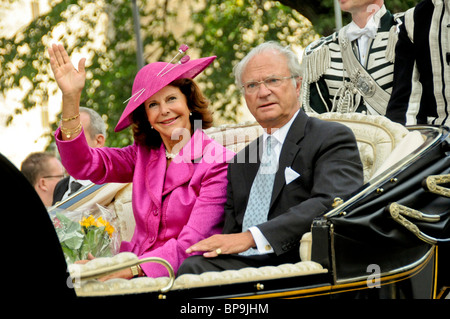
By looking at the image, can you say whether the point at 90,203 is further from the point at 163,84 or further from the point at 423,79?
the point at 423,79

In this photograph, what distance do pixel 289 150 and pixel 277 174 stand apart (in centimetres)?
11

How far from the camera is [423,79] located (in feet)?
11.4

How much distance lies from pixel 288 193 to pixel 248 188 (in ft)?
0.67

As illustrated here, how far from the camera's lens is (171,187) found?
3.15m

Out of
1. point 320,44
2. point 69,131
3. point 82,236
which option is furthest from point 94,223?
point 320,44

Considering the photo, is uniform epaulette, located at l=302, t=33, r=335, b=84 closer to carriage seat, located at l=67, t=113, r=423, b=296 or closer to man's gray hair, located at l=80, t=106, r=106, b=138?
carriage seat, located at l=67, t=113, r=423, b=296

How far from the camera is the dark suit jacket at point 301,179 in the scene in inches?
106

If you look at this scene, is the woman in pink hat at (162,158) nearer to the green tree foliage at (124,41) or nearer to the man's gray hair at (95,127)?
the man's gray hair at (95,127)

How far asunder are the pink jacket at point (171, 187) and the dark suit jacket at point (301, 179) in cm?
8

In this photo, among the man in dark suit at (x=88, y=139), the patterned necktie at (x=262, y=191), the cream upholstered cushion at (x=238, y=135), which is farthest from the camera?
the man in dark suit at (x=88, y=139)

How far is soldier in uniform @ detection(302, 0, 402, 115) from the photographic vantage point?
380 cm

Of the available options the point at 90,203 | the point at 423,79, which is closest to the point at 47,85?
the point at 90,203

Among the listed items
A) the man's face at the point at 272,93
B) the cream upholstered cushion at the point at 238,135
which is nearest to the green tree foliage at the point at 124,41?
the cream upholstered cushion at the point at 238,135

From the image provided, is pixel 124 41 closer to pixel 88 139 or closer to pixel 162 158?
pixel 88 139
